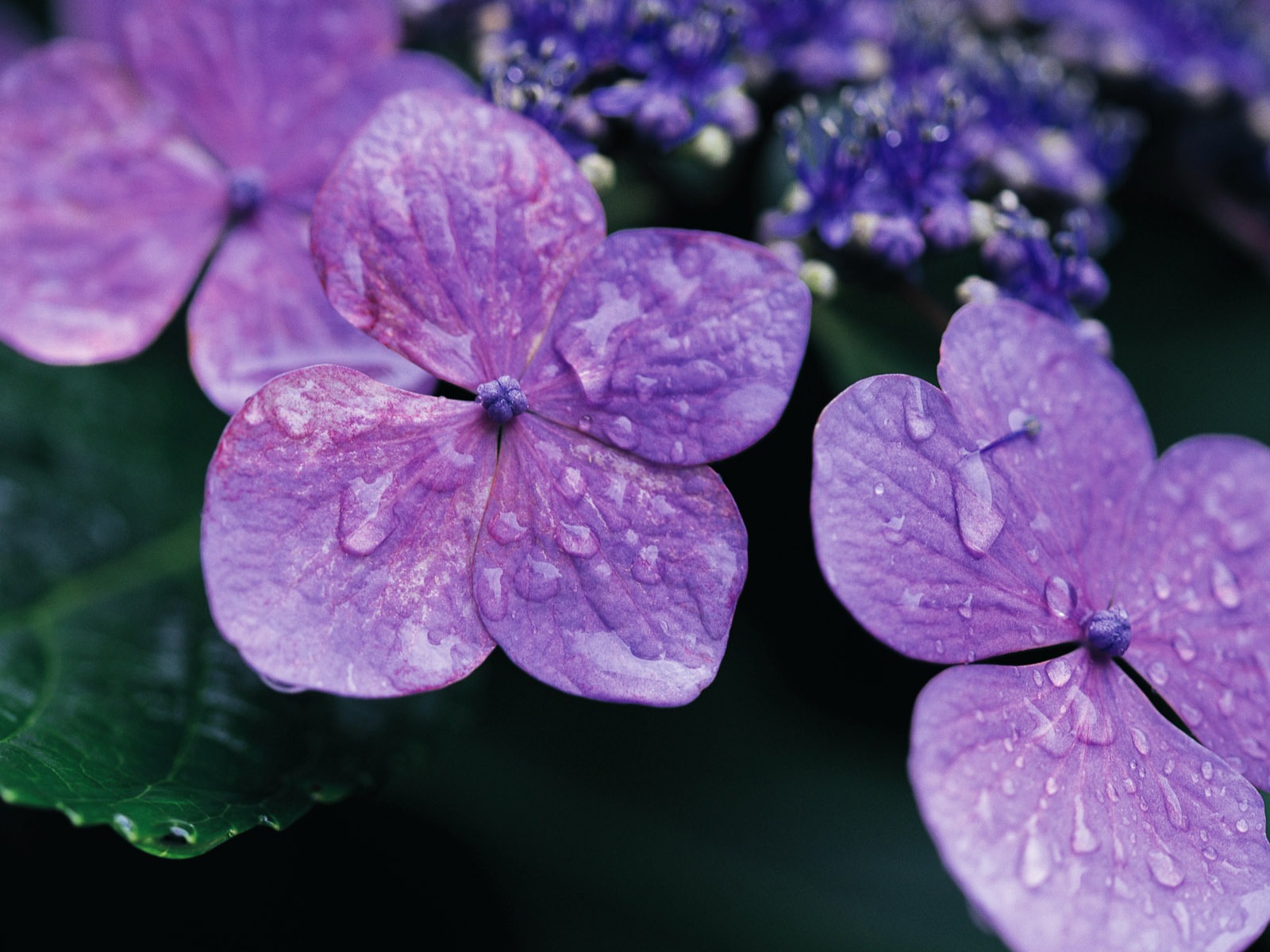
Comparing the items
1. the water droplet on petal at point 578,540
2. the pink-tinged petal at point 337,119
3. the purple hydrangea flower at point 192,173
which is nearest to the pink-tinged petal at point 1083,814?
the water droplet on petal at point 578,540

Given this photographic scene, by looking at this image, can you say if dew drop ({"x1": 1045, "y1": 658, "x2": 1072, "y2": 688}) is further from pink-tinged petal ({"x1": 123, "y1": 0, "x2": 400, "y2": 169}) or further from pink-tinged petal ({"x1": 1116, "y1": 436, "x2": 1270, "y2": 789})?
pink-tinged petal ({"x1": 123, "y1": 0, "x2": 400, "y2": 169})

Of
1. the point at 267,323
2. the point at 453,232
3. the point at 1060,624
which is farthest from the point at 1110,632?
the point at 267,323

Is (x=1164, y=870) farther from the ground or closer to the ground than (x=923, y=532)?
closer to the ground

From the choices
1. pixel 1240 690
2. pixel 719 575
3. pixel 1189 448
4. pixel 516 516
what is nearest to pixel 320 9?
pixel 516 516

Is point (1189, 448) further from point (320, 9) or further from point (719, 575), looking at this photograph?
point (320, 9)

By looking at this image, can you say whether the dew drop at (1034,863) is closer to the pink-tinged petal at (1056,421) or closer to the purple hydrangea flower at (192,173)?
the pink-tinged petal at (1056,421)

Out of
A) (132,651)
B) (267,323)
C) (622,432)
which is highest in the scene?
(622,432)

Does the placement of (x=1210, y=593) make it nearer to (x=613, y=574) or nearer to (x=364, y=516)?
(x=613, y=574)
